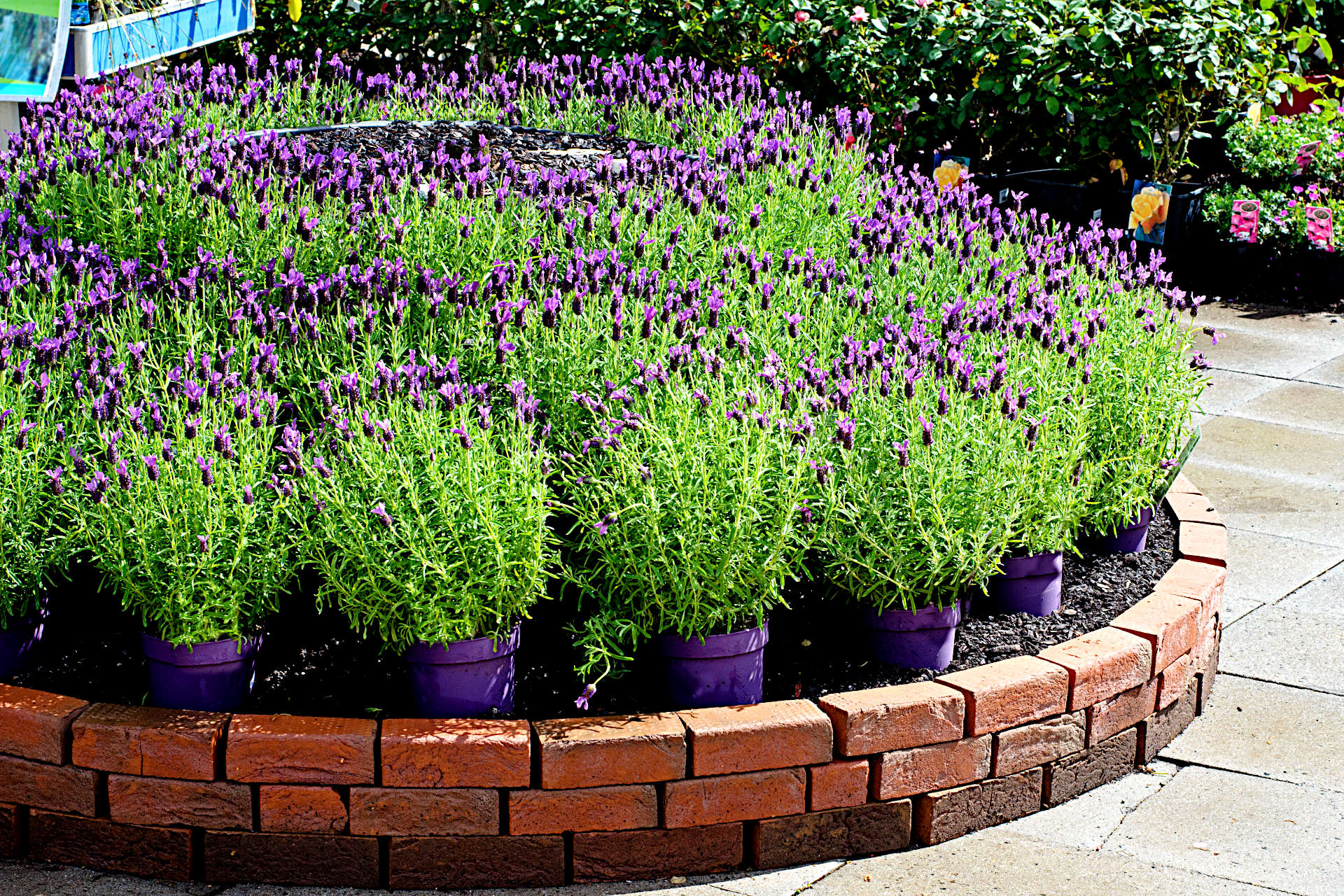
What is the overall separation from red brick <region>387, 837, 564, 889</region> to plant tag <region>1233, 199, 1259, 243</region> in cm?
661

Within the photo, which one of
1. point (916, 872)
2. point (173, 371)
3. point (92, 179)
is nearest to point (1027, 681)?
point (916, 872)

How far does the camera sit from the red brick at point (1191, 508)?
4.46m

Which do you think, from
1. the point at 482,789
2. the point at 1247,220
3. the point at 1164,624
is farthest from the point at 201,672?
the point at 1247,220

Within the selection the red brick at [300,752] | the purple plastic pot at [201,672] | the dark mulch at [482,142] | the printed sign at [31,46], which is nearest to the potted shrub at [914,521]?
the red brick at [300,752]

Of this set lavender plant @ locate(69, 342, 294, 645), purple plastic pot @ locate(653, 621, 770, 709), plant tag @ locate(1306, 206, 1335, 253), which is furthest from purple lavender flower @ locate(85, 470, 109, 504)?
plant tag @ locate(1306, 206, 1335, 253)

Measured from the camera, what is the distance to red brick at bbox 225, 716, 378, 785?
121 inches

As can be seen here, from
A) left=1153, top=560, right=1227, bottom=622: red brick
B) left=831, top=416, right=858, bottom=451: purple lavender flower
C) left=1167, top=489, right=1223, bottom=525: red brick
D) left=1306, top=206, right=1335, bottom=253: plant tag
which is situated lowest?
left=1153, top=560, right=1227, bottom=622: red brick

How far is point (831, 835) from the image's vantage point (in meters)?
3.29

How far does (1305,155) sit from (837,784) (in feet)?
22.4

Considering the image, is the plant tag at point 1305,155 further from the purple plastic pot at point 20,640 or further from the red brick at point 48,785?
the red brick at point 48,785

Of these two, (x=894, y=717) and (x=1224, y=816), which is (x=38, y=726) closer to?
(x=894, y=717)

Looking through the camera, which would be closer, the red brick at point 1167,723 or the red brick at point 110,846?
the red brick at point 110,846

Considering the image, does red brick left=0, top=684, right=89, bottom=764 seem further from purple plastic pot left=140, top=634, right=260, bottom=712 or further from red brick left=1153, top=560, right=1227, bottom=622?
red brick left=1153, top=560, right=1227, bottom=622

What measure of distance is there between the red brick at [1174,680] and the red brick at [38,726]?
2.48 meters
